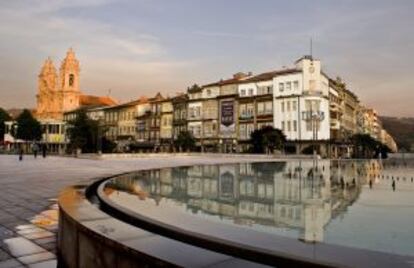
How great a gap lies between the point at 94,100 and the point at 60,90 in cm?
2050

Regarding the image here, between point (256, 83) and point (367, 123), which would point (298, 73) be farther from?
point (367, 123)

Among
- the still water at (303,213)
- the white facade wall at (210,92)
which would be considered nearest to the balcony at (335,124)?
the white facade wall at (210,92)

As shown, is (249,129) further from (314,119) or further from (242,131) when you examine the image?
(314,119)

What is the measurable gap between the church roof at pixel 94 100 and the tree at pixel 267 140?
81.5 m

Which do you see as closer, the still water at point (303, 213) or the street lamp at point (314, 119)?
the still water at point (303, 213)

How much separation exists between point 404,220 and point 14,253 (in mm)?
7291

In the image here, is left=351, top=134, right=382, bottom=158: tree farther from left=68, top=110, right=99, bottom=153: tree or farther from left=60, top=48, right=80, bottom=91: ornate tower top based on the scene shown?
left=60, top=48, right=80, bottom=91: ornate tower top

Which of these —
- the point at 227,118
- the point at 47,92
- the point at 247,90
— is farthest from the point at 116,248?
the point at 47,92

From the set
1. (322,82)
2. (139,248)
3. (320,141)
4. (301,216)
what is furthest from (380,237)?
(322,82)

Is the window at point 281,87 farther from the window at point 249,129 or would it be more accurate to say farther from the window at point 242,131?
the window at point 242,131

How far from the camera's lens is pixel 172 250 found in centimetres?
330

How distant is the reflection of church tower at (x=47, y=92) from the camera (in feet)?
390

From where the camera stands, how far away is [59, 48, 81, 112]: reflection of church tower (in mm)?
116000

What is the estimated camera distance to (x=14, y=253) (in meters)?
5.50
